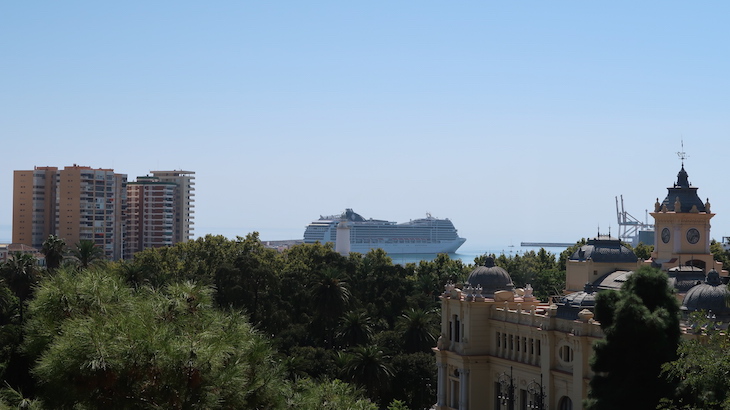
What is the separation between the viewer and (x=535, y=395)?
4612cm

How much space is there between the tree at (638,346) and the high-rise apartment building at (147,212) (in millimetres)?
123626

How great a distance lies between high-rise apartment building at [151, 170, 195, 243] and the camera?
160 metres

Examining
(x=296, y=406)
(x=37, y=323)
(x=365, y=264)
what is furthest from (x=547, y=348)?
(x=365, y=264)

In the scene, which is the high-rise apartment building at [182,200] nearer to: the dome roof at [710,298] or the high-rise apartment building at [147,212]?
the high-rise apartment building at [147,212]

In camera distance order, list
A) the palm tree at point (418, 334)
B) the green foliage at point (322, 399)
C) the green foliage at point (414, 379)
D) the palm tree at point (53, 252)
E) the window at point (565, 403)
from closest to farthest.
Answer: the green foliage at point (322, 399) < the window at point (565, 403) < the green foliage at point (414, 379) < the palm tree at point (418, 334) < the palm tree at point (53, 252)

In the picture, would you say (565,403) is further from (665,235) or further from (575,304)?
(665,235)

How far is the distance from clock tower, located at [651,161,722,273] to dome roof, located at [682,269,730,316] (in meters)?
15.3

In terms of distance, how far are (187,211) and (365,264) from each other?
8114 cm

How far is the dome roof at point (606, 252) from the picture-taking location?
53.6 m

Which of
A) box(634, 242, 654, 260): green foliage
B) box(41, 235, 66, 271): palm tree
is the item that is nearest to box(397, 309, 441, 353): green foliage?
box(41, 235, 66, 271): palm tree

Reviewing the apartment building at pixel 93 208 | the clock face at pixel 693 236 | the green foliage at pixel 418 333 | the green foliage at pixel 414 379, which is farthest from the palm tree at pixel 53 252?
the apartment building at pixel 93 208

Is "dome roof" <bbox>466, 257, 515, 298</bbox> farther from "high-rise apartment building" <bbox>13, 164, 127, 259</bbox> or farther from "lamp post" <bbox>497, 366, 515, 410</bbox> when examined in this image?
"high-rise apartment building" <bbox>13, 164, 127, 259</bbox>

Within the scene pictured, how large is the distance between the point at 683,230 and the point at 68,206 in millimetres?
102933

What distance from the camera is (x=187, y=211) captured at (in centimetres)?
16200
